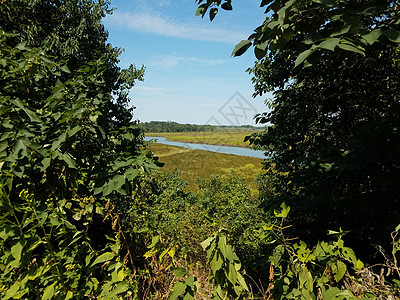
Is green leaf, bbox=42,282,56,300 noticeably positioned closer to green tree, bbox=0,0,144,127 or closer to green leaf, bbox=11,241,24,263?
green leaf, bbox=11,241,24,263

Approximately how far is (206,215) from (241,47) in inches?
43.6

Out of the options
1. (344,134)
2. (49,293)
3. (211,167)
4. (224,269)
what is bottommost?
(211,167)

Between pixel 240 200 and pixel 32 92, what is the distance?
6009 millimetres

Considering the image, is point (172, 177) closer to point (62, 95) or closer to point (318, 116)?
Answer: point (318, 116)

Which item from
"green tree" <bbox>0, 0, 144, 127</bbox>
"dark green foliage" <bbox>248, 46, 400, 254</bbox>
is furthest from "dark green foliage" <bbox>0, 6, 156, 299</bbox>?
"green tree" <bbox>0, 0, 144, 127</bbox>

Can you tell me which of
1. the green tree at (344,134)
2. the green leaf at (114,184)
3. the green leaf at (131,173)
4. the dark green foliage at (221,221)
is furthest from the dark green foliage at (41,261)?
the dark green foliage at (221,221)

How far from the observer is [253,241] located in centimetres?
623

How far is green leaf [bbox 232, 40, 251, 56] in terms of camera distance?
1431 mm

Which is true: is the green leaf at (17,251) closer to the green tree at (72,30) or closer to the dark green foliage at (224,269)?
the dark green foliage at (224,269)

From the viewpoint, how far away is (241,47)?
1445 millimetres

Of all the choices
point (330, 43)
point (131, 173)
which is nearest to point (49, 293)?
point (131, 173)

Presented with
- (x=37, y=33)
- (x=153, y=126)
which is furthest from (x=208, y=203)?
(x=153, y=126)

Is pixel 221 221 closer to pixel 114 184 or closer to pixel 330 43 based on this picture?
pixel 114 184

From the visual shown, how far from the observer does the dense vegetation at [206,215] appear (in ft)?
4.39
